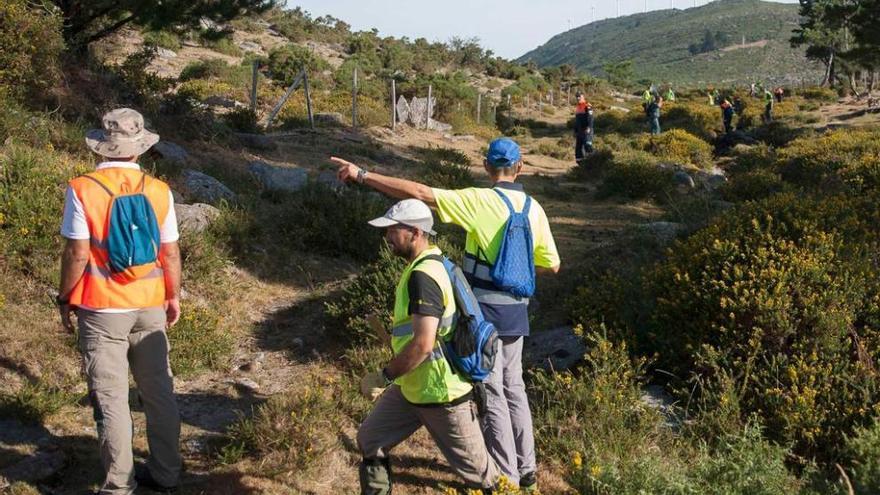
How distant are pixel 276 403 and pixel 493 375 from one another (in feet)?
4.88

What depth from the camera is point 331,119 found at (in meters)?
18.9

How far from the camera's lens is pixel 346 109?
71.1ft

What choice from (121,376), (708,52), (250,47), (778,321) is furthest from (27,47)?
(708,52)

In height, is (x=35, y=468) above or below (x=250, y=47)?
below

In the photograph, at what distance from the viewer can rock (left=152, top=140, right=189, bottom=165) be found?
9.48 m

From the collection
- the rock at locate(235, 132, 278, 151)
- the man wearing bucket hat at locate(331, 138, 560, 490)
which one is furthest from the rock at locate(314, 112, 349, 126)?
the man wearing bucket hat at locate(331, 138, 560, 490)

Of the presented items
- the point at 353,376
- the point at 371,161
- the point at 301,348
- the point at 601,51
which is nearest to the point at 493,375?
the point at 353,376

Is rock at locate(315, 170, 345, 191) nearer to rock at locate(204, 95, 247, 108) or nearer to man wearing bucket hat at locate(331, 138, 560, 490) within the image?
man wearing bucket hat at locate(331, 138, 560, 490)

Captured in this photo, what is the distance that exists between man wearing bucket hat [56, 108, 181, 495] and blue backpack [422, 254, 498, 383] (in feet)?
4.46

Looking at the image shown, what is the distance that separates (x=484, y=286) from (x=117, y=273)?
5.55 feet

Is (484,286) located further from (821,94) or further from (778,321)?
(821,94)

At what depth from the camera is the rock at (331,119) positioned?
18316 millimetres

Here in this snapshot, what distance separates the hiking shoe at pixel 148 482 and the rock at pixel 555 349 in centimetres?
271

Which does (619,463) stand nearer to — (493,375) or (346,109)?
(493,375)
